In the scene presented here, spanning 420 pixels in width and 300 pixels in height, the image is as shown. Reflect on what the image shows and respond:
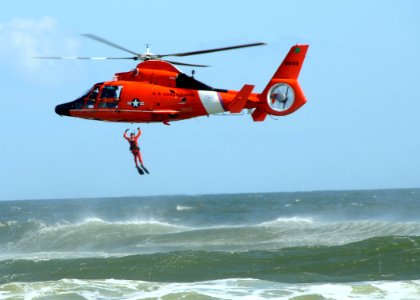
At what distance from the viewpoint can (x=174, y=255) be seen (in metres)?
23.0

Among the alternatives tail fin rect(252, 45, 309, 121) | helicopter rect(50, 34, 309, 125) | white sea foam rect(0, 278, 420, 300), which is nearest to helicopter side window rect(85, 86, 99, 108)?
helicopter rect(50, 34, 309, 125)

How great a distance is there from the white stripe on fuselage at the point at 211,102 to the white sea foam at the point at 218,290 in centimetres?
408

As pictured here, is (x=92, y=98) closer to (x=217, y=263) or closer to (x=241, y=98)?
(x=241, y=98)

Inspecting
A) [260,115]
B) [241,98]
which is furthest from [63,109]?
[260,115]

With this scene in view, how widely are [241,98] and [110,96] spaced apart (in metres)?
3.11

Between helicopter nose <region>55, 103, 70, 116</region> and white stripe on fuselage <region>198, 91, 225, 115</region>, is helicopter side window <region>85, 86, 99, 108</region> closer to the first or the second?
helicopter nose <region>55, 103, 70, 116</region>

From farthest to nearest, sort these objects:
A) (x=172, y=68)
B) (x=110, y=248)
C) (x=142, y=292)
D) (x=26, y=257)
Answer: (x=110, y=248) < (x=26, y=257) < (x=172, y=68) < (x=142, y=292)

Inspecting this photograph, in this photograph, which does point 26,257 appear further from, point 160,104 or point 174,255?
point 160,104

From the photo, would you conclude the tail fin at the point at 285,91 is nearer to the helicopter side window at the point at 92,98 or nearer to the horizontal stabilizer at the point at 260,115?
the horizontal stabilizer at the point at 260,115

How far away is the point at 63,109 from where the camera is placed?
21109 mm

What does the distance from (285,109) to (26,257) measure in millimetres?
10812

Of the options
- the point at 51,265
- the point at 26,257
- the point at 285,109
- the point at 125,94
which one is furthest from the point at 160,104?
the point at 26,257

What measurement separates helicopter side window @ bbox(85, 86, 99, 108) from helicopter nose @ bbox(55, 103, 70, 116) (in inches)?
26.8

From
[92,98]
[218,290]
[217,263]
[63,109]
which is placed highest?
[92,98]
